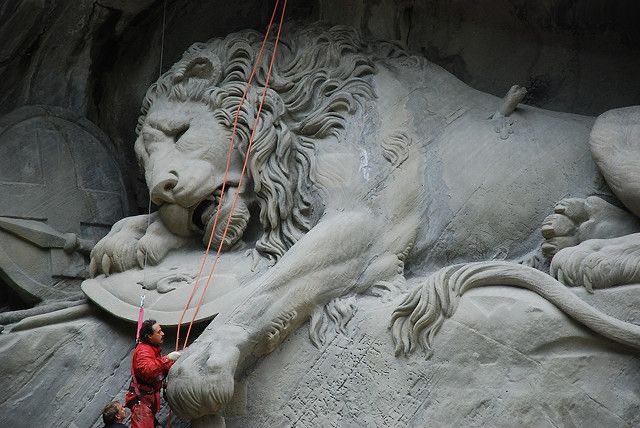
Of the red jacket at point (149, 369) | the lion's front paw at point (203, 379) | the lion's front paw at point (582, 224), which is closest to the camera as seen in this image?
the lion's front paw at point (203, 379)

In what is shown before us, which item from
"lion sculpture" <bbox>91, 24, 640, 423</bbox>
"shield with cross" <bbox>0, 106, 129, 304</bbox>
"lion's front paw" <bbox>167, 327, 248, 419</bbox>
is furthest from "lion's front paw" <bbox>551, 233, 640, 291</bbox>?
"shield with cross" <bbox>0, 106, 129, 304</bbox>

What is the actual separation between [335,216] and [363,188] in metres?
0.14

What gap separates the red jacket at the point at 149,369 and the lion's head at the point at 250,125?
592mm

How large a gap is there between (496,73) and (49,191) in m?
1.63

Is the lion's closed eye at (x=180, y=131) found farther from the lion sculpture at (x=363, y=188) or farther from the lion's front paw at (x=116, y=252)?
the lion's front paw at (x=116, y=252)

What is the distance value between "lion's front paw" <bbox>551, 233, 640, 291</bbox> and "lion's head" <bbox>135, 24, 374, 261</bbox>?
856mm

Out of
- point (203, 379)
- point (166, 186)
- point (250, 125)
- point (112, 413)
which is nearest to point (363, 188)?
point (250, 125)

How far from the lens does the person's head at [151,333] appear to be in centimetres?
413

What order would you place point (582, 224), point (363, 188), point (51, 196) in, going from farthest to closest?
point (51, 196) < point (363, 188) < point (582, 224)

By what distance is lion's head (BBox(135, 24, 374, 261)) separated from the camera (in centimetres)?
461

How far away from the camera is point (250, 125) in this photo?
4691 millimetres

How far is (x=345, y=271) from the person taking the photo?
439 cm

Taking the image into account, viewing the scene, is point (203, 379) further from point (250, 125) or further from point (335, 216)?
point (250, 125)

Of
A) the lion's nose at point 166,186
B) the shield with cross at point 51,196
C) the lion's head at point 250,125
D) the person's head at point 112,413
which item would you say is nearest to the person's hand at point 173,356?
the person's head at point 112,413
